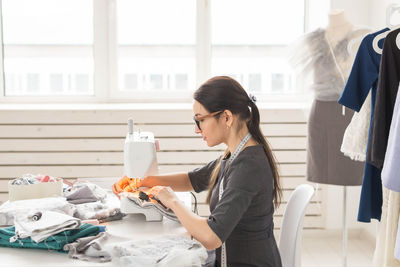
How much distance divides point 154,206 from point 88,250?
0.41 meters

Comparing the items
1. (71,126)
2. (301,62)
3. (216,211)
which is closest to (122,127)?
(71,126)

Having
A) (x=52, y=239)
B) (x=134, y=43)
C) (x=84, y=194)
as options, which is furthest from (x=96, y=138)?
(x=52, y=239)

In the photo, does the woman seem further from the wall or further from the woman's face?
the wall

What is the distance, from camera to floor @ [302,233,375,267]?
3.87 m

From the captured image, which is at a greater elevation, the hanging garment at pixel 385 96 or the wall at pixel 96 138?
the hanging garment at pixel 385 96

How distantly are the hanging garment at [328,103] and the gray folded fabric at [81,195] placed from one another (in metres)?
1.64

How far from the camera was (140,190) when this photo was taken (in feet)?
7.48

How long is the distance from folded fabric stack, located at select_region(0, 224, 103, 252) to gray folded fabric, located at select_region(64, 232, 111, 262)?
0.10 feet

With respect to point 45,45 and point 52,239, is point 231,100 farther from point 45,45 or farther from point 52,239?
point 45,45

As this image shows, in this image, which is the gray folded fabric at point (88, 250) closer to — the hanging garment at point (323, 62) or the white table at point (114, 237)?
the white table at point (114, 237)

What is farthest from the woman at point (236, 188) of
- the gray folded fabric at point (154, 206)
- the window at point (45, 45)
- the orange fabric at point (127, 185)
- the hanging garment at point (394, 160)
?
the window at point (45, 45)

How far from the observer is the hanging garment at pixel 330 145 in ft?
11.2

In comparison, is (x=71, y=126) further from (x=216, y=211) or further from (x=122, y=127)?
(x=216, y=211)

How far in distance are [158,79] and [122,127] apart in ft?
2.24
